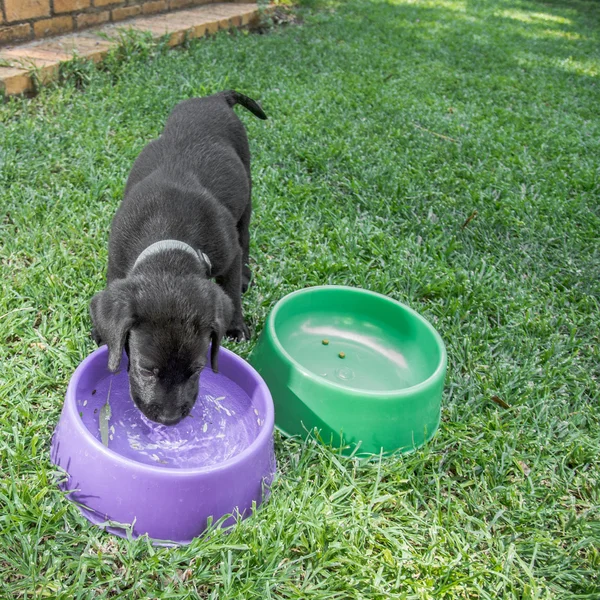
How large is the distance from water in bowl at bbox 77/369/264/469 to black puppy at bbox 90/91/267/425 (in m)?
0.29

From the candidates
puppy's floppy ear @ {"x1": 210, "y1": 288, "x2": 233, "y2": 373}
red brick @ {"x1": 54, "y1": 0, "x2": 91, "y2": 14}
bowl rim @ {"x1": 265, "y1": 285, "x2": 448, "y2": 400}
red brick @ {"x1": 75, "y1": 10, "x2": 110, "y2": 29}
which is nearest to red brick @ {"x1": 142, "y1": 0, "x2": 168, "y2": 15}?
red brick @ {"x1": 75, "y1": 10, "x2": 110, "y2": 29}

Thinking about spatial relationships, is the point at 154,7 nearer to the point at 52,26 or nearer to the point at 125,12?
the point at 125,12

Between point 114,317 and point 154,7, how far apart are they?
21.0ft

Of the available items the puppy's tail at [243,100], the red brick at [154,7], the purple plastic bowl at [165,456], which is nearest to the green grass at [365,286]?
the purple plastic bowl at [165,456]

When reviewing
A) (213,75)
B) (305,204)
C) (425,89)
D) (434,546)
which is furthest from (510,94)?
(434,546)

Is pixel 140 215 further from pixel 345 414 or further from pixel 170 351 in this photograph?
pixel 345 414

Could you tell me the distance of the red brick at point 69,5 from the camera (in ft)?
19.5

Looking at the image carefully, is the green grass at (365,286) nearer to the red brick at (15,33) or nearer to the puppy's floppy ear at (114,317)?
the puppy's floppy ear at (114,317)

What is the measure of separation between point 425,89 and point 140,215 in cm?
560

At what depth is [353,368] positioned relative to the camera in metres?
3.37

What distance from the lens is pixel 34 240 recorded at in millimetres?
3568

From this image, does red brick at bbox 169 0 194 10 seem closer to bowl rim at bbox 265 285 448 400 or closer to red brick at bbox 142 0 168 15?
red brick at bbox 142 0 168 15

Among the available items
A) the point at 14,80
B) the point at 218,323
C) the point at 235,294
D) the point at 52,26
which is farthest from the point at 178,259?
the point at 52,26

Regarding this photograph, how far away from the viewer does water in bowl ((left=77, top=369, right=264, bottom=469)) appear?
2.57 m
